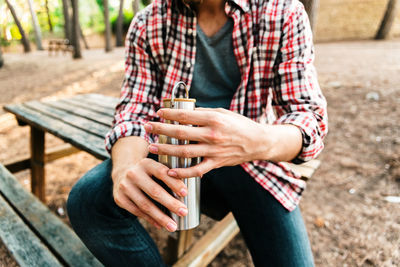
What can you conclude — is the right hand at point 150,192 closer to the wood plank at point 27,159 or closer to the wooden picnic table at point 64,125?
the wooden picnic table at point 64,125

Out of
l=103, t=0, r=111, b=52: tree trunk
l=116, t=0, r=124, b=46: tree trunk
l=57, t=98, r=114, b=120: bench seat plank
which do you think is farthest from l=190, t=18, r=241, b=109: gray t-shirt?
l=116, t=0, r=124, b=46: tree trunk

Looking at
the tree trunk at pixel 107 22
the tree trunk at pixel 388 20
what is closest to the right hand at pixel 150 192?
the tree trunk at pixel 107 22

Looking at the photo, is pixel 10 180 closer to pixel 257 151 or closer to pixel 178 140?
pixel 178 140

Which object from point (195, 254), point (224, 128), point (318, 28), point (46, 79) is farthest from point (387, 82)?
point (318, 28)

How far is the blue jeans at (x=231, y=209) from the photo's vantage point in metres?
1.05

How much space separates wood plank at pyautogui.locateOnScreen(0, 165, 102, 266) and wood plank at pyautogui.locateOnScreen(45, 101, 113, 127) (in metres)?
0.68

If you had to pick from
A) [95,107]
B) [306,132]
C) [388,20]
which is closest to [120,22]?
[388,20]

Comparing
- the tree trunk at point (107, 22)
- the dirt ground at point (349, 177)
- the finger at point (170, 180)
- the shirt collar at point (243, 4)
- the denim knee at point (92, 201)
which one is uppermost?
the tree trunk at point (107, 22)

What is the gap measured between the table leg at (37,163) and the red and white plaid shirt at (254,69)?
171cm

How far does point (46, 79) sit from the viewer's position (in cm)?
716

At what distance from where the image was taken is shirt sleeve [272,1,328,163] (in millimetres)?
1077

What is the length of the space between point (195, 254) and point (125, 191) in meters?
0.90

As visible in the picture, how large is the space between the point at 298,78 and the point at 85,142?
4.31ft

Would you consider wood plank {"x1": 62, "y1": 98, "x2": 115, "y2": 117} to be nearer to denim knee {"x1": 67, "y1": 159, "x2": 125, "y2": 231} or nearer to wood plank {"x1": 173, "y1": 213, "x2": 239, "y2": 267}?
denim knee {"x1": 67, "y1": 159, "x2": 125, "y2": 231}
